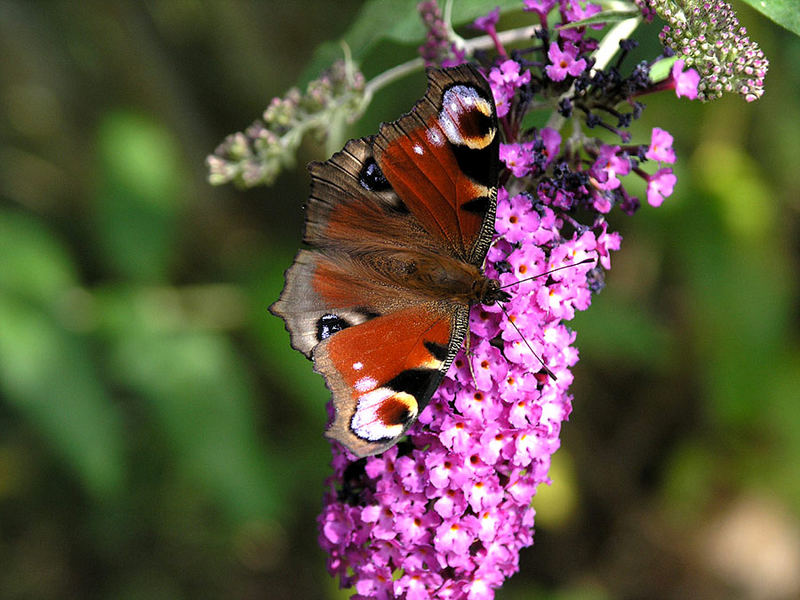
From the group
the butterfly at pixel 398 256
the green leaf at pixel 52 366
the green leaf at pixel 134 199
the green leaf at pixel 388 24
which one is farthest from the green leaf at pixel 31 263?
the butterfly at pixel 398 256

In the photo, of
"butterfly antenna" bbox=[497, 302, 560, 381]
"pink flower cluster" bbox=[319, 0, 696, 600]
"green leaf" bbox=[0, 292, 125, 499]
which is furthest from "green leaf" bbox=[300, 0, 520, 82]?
"green leaf" bbox=[0, 292, 125, 499]

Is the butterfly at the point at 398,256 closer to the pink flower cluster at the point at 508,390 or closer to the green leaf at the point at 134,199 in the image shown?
the pink flower cluster at the point at 508,390

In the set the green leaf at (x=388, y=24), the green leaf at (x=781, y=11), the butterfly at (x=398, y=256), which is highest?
the green leaf at (x=388, y=24)

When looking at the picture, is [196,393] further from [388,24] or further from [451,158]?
[451,158]

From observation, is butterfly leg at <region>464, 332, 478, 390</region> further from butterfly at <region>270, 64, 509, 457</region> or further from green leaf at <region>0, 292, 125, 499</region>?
green leaf at <region>0, 292, 125, 499</region>

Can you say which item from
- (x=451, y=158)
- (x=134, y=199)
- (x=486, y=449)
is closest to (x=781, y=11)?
(x=451, y=158)

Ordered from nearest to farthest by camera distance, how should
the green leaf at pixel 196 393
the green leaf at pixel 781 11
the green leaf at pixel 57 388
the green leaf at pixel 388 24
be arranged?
the green leaf at pixel 781 11, the green leaf at pixel 388 24, the green leaf at pixel 57 388, the green leaf at pixel 196 393

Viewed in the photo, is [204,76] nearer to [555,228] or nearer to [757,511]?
[555,228]
